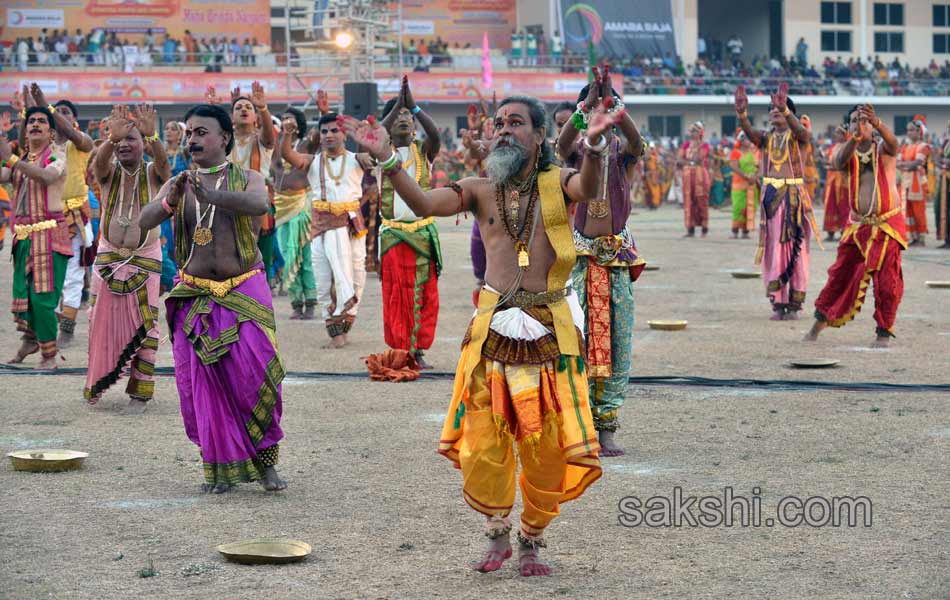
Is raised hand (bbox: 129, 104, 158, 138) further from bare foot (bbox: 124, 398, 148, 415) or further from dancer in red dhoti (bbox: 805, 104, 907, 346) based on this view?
dancer in red dhoti (bbox: 805, 104, 907, 346)

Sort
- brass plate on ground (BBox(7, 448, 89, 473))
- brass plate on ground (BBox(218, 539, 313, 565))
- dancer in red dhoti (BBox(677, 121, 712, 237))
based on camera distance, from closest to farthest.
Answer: brass plate on ground (BBox(218, 539, 313, 565))
brass plate on ground (BBox(7, 448, 89, 473))
dancer in red dhoti (BBox(677, 121, 712, 237))

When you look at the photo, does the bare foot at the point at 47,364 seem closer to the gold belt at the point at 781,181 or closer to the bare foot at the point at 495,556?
the bare foot at the point at 495,556

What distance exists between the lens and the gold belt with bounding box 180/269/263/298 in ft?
21.1

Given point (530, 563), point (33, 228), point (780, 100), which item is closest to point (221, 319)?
point (530, 563)

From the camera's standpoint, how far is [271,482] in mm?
6457

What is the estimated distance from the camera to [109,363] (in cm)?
845

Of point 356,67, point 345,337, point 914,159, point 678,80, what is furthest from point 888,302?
A: point 678,80

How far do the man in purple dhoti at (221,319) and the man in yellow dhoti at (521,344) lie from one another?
1478 millimetres

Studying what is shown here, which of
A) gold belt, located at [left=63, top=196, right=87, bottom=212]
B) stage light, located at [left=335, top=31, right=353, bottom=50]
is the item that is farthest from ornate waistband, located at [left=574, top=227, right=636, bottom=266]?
stage light, located at [left=335, top=31, right=353, bottom=50]

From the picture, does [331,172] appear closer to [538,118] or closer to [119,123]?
[119,123]

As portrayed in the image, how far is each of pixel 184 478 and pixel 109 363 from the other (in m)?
1.99

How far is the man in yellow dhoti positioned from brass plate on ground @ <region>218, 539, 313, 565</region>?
0.70m

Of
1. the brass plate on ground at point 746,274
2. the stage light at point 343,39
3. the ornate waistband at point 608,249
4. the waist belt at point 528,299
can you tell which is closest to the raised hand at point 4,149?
the ornate waistband at point 608,249

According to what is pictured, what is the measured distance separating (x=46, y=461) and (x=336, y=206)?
509 cm
